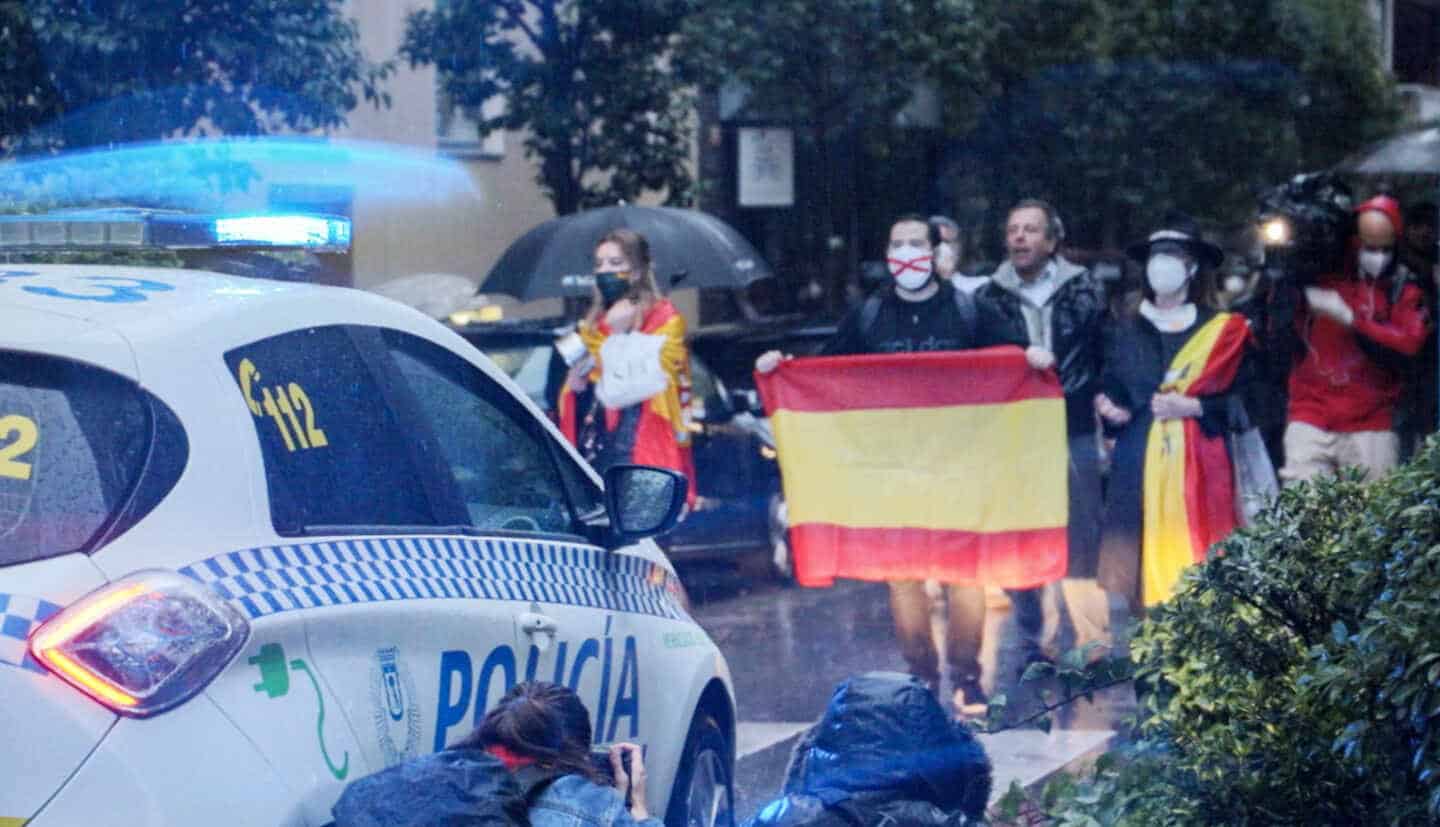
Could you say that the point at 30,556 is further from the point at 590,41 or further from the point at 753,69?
the point at 753,69

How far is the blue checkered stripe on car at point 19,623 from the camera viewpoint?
3023mm

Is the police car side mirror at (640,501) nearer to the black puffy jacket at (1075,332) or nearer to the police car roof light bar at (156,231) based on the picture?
the police car roof light bar at (156,231)

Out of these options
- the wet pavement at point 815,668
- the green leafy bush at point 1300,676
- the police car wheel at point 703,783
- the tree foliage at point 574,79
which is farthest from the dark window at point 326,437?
the tree foliage at point 574,79

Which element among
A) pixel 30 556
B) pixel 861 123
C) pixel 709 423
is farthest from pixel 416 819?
pixel 861 123

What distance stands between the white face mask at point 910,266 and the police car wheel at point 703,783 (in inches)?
121

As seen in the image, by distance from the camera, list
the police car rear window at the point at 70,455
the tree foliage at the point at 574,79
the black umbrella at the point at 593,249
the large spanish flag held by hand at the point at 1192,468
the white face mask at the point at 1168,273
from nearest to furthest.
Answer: the police car rear window at the point at 70,455 < the large spanish flag held by hand at the point at 1192,468 < the white face mask at the point at 1168,273 < the black umbrella at the point at 593,249 < the tree foliage at the point at 574,79

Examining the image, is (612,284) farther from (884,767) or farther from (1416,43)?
(1416,43)

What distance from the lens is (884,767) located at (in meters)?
4.54

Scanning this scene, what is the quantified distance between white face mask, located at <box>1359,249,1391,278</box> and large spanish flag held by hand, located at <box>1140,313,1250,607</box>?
178 cm

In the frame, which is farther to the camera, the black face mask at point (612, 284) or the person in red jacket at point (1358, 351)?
the person in red jacket at point (1358, 351)

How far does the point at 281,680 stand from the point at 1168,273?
569 centimetres

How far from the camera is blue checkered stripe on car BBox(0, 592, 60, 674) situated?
3023 millimetres

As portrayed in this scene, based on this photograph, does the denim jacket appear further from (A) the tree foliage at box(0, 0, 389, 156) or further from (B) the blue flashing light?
(A) the tree foliage at box(0, 0, 389, 156)

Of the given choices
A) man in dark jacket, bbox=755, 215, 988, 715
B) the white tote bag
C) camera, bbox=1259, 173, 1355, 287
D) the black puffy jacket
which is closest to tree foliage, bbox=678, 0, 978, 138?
camera, bbox=1259, 173, 1355, 287
